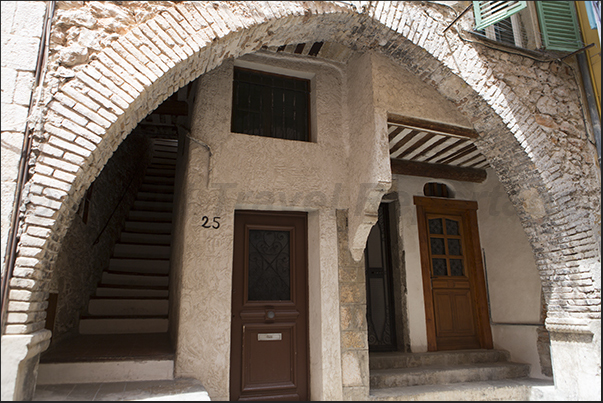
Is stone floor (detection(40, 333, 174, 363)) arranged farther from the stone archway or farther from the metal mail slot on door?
the stone archway

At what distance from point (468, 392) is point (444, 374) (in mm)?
447

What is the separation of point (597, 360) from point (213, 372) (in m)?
4.10

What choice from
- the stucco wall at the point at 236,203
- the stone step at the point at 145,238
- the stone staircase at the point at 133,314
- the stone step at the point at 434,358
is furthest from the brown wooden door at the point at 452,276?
the stone step at the point at 145,238

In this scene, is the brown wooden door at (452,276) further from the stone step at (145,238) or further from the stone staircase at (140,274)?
the stone step at (145,238)

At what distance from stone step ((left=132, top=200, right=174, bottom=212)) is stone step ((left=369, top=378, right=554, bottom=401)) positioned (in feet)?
19.7

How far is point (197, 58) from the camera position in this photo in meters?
3.46

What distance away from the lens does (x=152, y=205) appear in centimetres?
888

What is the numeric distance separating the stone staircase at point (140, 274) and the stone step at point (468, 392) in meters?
3.47

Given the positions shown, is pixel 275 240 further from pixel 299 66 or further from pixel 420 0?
pixel 420 0

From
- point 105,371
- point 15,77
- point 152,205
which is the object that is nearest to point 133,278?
point 152,205

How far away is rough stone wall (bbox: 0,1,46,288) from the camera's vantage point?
2.71 m

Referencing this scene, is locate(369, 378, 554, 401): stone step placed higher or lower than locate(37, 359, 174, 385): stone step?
lower

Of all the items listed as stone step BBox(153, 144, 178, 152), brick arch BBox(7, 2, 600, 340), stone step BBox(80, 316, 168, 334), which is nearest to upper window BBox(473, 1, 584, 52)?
brick arch BBox(7, 2, 600, 340)

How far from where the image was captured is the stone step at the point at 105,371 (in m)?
3.86
